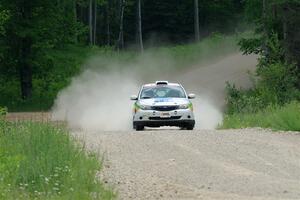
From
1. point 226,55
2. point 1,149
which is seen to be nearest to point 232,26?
point 226,55

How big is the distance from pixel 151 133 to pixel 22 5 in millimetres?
27056

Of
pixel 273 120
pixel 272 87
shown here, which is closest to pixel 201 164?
pixel 273 120

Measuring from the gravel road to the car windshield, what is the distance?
16.9 ft

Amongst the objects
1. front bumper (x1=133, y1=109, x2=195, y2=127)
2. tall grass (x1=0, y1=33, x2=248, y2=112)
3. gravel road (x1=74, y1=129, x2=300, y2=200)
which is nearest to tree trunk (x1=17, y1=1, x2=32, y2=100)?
tall grass (x1=0, y1=33, x2=248, y2=112)

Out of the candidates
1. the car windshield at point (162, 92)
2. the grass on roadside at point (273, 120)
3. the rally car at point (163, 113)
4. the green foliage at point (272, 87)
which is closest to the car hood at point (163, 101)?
the rally car at point (163, 113)

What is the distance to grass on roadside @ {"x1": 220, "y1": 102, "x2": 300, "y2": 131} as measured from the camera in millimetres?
24234

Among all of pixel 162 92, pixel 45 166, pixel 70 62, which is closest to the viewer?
pixel 45 166

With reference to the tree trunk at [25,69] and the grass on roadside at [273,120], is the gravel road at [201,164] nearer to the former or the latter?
the grass on roadside at [273,120]

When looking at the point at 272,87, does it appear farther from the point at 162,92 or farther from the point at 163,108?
the point at 163,108

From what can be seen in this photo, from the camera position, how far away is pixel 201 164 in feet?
54.9

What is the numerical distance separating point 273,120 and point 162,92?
196 inches

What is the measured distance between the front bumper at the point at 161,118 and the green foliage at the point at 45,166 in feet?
31.8

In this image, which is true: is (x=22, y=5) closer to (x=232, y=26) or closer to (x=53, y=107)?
(x=53, y=107)

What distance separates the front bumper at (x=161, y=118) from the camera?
2725 centimetres
